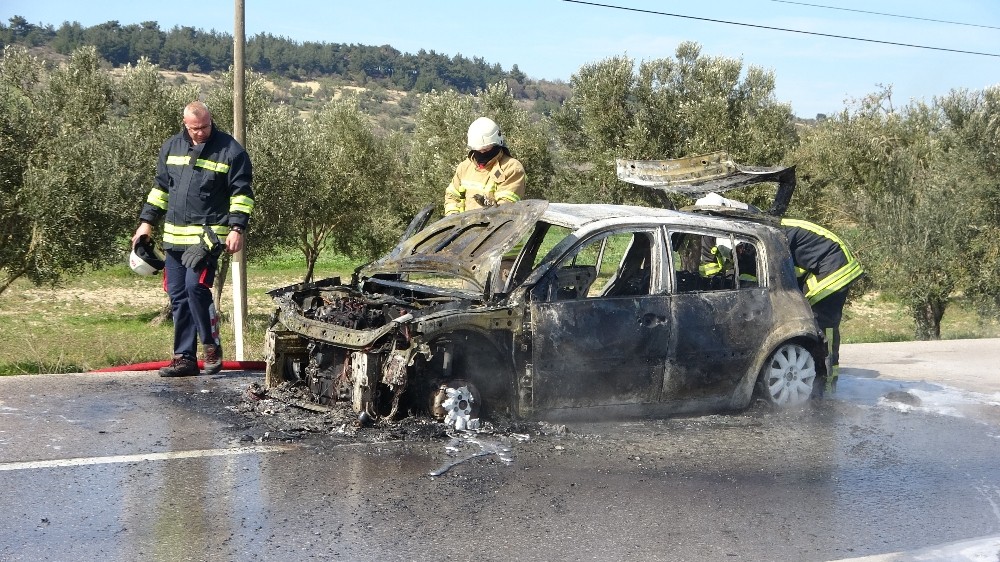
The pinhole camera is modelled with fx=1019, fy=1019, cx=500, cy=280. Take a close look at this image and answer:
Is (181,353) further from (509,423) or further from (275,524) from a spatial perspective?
(275,524)

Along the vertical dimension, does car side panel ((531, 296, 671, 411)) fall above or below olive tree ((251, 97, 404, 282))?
below

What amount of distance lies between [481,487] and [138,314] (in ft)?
77.3

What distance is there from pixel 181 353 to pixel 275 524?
3842 mm

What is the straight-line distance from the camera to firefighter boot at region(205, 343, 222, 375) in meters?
8.32

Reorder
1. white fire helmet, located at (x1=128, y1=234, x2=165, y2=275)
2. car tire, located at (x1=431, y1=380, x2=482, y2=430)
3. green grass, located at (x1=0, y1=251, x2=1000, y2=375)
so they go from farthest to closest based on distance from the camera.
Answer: green grass, located at (x1=0, y1=251, x2=1000, y2=375), white fire helmet, located at (x1=128, y1=234, x2=165, y2=275), car tire, located at (x1=431, y1=380, x2=482, y2=430)

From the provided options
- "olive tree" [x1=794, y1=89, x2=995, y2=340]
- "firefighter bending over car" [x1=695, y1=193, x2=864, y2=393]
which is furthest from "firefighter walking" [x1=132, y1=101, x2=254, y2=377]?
"olive tree" [x1=794, y1=89, x2=995, y2=340]

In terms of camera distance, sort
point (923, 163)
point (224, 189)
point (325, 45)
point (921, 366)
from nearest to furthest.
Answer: point (224, 189) < point (921, 366) < point (923, 163) < point (325, 45)

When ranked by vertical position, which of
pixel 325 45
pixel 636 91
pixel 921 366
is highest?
pixel 325 45

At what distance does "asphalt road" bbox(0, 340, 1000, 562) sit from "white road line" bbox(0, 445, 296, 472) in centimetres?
2

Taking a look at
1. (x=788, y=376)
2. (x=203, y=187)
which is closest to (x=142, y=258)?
(x=203, y=187)

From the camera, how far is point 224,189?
8.12m

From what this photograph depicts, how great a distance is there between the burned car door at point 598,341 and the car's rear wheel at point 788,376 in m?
1.04

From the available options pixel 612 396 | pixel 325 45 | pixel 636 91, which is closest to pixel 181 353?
pixel 612 396

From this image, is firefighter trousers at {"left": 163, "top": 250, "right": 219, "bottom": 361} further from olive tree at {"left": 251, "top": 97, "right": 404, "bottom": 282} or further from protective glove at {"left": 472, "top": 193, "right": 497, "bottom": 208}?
olive tree at {"left": 251, "top": 97, "right": 404, "bottom": 282}
